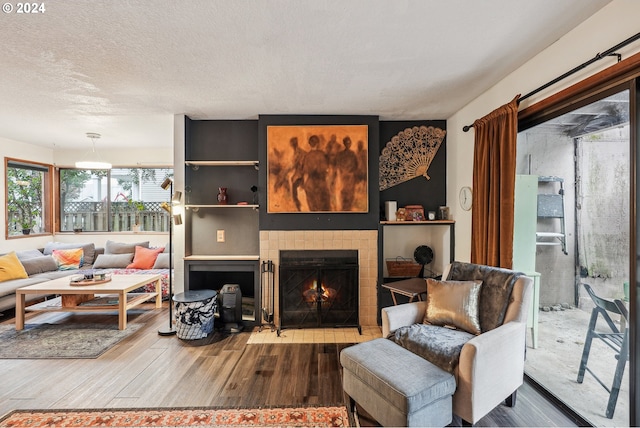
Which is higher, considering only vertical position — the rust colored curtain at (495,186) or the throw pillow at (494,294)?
the rust colored curtain at (495,186)

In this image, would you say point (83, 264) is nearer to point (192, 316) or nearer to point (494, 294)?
point (192, 316)

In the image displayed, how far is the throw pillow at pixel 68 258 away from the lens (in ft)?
16.2

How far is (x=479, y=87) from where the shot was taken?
2791 mm

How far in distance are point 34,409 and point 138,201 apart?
4.25 metres

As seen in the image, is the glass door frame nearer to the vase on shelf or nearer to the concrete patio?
the concrete patio

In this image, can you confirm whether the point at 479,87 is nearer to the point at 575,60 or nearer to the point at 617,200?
the point at 575,60

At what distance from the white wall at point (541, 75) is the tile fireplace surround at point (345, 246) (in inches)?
40.5

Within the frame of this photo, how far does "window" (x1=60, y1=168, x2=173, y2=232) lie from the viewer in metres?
5.66

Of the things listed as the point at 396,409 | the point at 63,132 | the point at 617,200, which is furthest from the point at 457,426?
the point at 63,132

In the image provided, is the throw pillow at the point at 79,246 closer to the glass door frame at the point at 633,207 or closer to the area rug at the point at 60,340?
the area rug at the point at 60,340

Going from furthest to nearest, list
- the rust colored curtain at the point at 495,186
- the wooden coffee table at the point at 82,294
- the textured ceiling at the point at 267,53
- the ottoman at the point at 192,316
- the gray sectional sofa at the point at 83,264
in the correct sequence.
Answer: the gray sectional sofa at the point at 83,264 → the wooden coffee table at the point at 82,294 → the ottoman at the point at 192,316 → the rust colored curtain at the point at 495,186 → the textured ceiling at the point at 267,53

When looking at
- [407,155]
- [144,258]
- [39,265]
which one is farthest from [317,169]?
[39,265]

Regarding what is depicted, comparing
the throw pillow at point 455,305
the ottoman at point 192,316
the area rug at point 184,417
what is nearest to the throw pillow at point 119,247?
the ottoman at point 192,316

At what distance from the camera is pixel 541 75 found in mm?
2162
